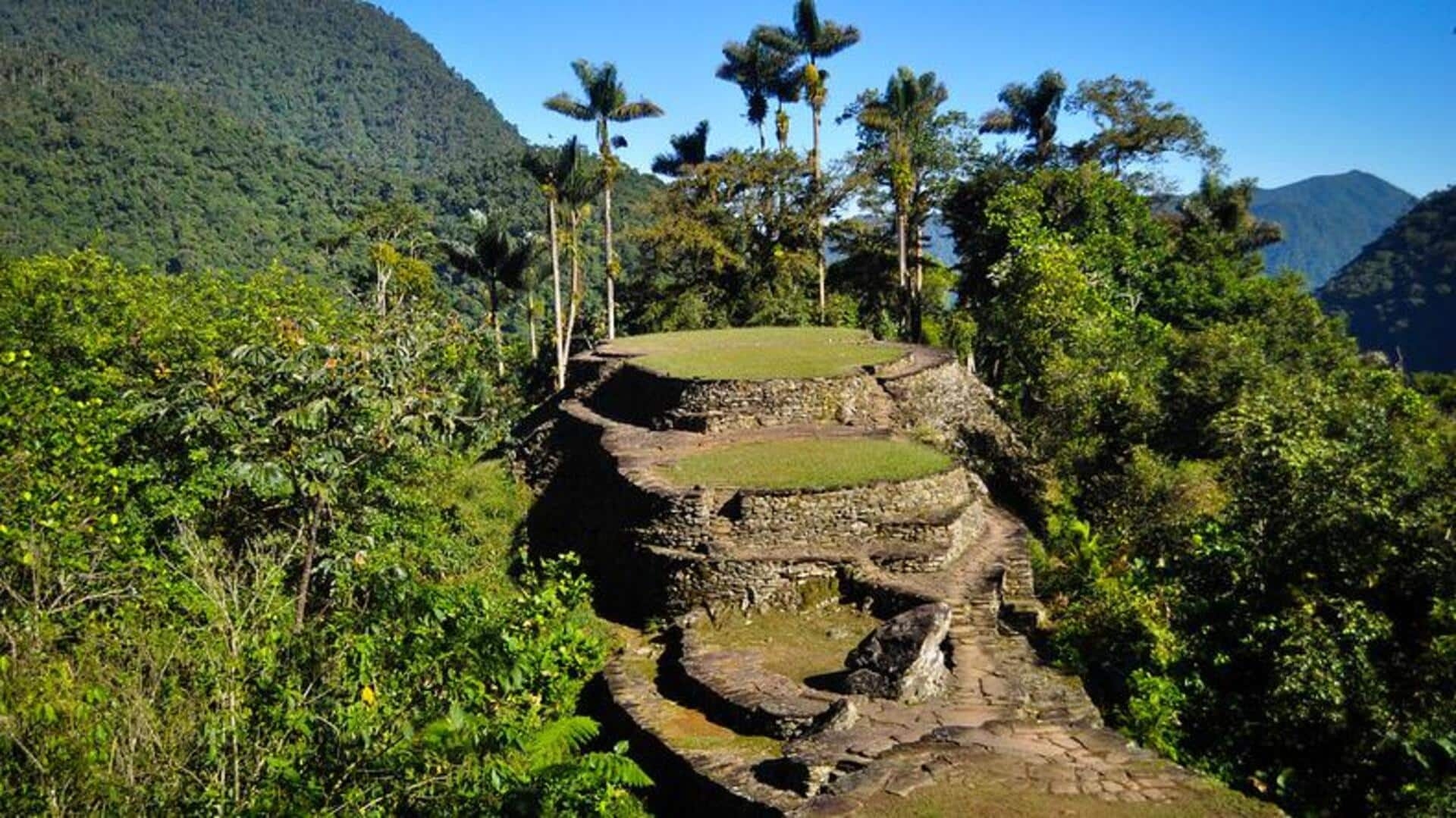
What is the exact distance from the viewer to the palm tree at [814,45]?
32531mm

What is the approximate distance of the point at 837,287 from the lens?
37281mm

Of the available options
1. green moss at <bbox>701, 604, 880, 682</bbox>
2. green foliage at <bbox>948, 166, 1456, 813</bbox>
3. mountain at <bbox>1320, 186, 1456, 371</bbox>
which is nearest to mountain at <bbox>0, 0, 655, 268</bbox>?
green foliage at <bbox>948, 166, 1456, 813</bbox>

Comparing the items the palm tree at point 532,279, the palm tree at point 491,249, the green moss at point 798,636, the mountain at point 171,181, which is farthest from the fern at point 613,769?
the mountain at point 171,181

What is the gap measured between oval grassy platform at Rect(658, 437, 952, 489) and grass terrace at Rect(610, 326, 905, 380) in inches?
79.1

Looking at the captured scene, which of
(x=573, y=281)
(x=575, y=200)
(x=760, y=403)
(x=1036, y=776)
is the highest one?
(x=575, y=200)

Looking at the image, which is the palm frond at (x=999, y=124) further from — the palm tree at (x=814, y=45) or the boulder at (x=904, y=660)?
the boulder at (x=904, y=660)

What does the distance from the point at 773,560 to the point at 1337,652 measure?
20.9ft

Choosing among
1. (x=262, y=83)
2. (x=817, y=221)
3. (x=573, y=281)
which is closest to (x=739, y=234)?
(x=817, y=221)

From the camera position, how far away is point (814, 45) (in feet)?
108

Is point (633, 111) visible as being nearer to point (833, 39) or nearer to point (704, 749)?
Answer: point (833, 39)

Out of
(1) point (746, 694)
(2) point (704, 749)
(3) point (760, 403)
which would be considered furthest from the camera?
(3) point (760, 403)

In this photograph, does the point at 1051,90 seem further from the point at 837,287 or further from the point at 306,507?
the point at 306,507

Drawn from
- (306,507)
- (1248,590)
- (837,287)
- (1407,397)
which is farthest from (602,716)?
(837,287)

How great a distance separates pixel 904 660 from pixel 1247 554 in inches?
172
